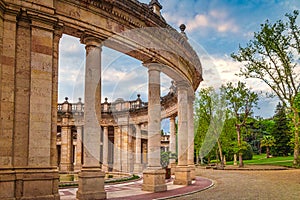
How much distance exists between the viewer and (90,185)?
52.6ft

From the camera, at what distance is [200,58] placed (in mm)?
29594

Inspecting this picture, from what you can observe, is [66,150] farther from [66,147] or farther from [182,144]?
[182,144]

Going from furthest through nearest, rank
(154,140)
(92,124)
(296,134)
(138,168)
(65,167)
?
(296,134) → (65,167) → (138,168) → (154,140) → (92,124)

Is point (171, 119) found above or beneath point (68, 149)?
above

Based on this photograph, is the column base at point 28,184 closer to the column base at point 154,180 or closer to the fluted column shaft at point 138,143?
the column base at point 154,180

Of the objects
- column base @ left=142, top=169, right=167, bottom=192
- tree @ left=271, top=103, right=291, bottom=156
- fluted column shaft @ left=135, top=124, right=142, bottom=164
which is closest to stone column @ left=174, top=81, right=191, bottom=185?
column base @ left=142, top=169, right=167, bottom=192

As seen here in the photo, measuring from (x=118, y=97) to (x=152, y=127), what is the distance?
2690 centimetres

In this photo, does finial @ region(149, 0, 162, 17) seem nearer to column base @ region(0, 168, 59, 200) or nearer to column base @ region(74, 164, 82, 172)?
column base @ region(0, 168, 59, 200)

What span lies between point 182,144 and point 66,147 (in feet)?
79.8

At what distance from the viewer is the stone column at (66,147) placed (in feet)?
146

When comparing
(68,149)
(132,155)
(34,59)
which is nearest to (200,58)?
(34,59)

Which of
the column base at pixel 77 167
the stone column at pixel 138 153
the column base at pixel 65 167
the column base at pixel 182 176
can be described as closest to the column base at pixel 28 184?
the column base at pixel 182 176

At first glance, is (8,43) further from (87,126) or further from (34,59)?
(87,126)

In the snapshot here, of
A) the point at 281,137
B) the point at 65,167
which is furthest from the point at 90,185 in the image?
the point at 281,137
